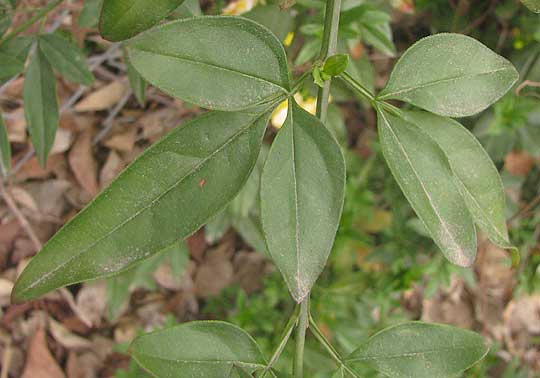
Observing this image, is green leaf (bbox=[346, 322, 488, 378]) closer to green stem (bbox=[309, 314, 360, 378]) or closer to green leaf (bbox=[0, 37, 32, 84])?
green stem (bbox=[309, 314, 360, 378])

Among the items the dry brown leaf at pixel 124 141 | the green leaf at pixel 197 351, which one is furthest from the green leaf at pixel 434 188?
the dry brown leaf at pixel 124 141

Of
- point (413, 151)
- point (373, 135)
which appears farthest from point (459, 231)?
point (373, 135)

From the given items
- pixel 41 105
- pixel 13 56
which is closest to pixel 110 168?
pixel 41 105

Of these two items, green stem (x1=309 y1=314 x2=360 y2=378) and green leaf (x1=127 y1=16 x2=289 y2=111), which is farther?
green stem (x1=309 y1=314 x2=360 y2=378)

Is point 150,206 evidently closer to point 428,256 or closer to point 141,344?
point 141,344

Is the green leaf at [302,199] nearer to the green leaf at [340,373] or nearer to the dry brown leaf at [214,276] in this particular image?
the green leaf at [340,373]

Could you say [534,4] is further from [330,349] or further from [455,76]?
[330,349]

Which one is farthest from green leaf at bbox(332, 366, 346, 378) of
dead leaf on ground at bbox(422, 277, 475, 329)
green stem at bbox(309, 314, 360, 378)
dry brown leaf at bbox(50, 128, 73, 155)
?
dead leaf on ground at bbox(422, 277, 475, 329)
